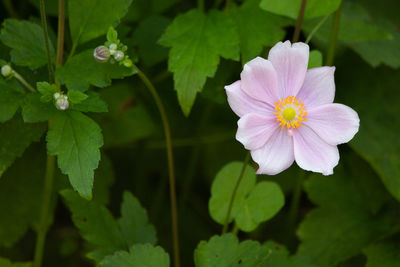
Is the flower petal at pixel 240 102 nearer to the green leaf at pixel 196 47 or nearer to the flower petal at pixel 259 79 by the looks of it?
the flower petal at pixel 259 79

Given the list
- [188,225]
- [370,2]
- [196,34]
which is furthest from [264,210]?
[370,2]

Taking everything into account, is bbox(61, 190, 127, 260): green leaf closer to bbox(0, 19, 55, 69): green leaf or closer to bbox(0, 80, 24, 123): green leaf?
bbox(0, 80, 24, 123): green leaf

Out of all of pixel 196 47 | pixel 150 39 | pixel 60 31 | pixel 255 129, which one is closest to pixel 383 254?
pixel 255 129

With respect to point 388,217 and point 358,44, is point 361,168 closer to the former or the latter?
point 388,217

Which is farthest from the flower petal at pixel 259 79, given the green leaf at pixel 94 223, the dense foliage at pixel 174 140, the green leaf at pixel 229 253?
the green leaf at pixel 94 223

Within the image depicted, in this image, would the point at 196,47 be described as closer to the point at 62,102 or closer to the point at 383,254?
the point at 62,102

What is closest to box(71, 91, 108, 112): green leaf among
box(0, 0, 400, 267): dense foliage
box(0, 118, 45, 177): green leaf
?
box(0, 0, 400, 267): dense foliage
